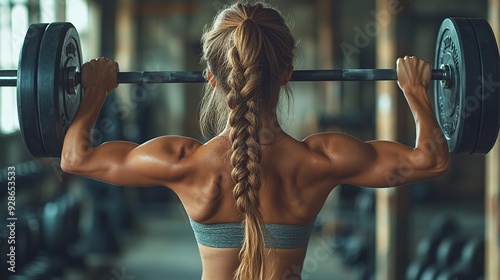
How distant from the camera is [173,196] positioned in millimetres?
9273

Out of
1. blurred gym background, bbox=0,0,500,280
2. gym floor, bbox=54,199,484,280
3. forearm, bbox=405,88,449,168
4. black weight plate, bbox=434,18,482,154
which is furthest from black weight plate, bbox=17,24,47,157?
gym floor, bbox=54,199,484,280

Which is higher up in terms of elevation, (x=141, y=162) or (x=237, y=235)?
(x=141, y=162)

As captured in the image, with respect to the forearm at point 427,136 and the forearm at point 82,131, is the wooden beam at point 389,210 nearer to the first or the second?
the forearm at point 427,136

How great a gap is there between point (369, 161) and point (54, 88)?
0.68 meters

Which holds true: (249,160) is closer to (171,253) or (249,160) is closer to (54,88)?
(54,88)

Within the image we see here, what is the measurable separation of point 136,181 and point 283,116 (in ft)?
1.10

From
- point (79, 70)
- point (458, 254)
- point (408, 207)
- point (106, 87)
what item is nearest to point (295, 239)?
point (106, 87)

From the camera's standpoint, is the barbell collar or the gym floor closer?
the barbell collar

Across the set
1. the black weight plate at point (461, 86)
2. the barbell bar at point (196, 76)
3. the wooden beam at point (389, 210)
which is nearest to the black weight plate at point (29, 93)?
the barbell bar at point (196, 76)

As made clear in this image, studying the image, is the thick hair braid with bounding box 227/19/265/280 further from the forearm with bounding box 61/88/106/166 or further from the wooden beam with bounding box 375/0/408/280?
the wooden beam with bounding box 375/0/408/280

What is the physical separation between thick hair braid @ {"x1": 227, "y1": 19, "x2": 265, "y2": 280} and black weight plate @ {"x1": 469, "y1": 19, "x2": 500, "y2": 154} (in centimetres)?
51

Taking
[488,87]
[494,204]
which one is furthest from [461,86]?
[494,204]

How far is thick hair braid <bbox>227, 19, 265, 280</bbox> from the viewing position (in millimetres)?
1520

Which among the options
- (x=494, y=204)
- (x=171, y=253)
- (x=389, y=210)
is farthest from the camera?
(x=171, y=253)
